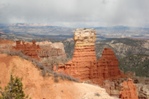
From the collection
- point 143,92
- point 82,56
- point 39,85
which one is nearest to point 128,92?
point 143,92

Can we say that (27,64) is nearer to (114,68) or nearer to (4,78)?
(4,78)

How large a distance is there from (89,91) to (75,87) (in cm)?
133

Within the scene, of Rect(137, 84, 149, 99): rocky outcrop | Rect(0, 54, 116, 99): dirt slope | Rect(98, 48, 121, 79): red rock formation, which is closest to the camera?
Rect(0, 54, 116, 99): dirt slope

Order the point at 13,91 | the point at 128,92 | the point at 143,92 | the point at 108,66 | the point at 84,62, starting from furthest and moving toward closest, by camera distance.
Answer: the point at 108,66, the point at 143,92, the point at 84,62, the point at 128,92, the point at 13,91

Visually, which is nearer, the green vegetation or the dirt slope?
the green vegetation

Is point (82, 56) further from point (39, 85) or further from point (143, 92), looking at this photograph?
point (39, 85)

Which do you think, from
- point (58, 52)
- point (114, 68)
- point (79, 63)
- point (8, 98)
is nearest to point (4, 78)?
point (8, 98)

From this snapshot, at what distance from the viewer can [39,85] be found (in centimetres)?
3306

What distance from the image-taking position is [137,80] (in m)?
68.9

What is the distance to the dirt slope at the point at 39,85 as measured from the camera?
3235cm

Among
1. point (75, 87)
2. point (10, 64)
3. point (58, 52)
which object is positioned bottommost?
point (58, 52)

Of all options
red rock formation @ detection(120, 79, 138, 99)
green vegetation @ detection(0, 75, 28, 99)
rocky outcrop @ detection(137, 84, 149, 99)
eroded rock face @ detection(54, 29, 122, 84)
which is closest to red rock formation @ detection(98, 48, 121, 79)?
eroded rock face @ detection(54, 29, 122, 84)

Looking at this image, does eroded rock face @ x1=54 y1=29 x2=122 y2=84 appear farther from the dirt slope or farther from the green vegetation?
the green vegetation

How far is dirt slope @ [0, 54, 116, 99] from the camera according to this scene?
32353 mm
